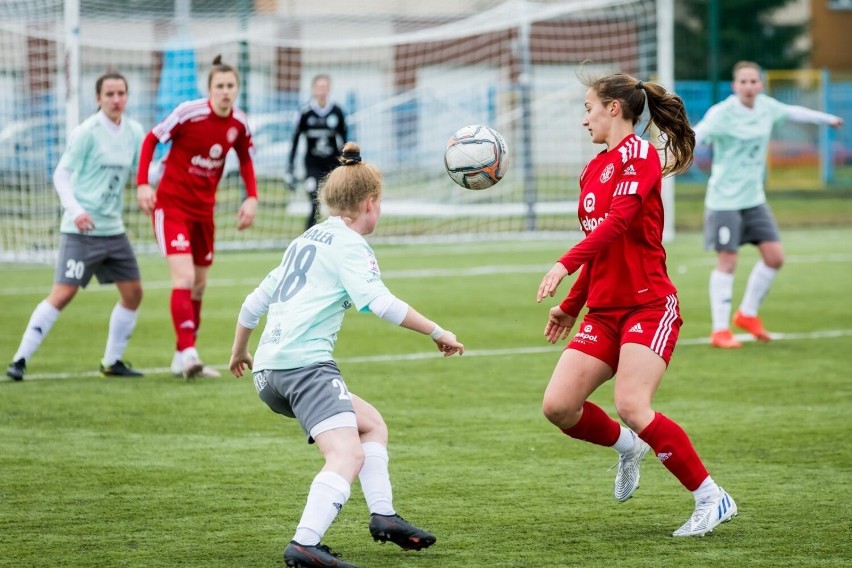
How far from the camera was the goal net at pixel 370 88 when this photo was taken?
17656mm

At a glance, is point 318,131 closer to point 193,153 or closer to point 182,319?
point 193,153

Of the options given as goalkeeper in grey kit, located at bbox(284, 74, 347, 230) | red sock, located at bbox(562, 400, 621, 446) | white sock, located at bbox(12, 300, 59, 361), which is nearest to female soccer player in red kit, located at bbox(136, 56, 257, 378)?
white sock, located at bbox(12, 300, 59, 361)

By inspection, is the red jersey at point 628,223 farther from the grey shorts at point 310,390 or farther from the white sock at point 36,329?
the white sock at point 36,329

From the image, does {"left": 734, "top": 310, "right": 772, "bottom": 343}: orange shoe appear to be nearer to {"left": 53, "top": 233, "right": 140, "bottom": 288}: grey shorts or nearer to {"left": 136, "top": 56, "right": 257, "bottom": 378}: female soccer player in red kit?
{"left": 136, "top": 56, "right": 257, "bottom": 378}: female soccer player in red kit

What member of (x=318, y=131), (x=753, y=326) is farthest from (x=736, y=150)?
(x=318, y=131)

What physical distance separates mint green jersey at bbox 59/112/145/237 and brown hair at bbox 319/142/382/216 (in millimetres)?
4641

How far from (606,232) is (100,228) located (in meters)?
5.08

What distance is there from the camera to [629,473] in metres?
5.46

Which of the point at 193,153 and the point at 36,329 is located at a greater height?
the point at 193,153

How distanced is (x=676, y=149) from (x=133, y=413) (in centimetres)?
393

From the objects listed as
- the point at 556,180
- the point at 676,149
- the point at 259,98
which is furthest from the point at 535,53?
the point at 676,149

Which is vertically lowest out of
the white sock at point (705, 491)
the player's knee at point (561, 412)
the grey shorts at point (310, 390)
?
the white sock at point (705, 491)

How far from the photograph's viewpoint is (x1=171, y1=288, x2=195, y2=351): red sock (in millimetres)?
8875

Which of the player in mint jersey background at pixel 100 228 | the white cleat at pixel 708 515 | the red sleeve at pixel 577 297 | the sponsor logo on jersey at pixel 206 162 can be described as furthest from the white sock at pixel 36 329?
the white cleat at pixel 708 515
